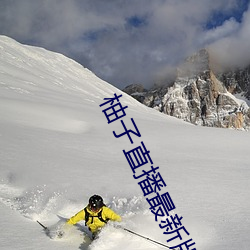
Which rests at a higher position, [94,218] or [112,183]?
[112,183]

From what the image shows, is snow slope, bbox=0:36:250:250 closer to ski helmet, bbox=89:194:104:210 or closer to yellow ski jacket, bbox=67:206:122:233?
yellow ski jacket, bbox=67:206:122:233

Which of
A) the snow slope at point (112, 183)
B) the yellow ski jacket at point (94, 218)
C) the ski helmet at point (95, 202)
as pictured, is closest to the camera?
the snow slope at point (112, 183)

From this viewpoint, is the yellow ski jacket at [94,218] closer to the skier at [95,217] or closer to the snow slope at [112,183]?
the skier at [95,217]

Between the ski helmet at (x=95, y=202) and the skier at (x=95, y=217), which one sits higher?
the ski helmet at (x=95, y=202)

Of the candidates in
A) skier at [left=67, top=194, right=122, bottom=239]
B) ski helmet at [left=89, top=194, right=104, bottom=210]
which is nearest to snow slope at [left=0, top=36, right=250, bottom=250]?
skier at [left=67, top=194, right=122, bottom=239]

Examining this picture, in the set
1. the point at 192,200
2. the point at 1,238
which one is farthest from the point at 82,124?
the point at 1,238

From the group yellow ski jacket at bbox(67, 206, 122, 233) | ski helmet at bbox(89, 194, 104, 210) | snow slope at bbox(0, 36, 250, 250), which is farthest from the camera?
yellow ski jacket at bbox(67, 206, 122, 233)

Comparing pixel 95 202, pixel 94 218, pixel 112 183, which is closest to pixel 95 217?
pixel 94 218

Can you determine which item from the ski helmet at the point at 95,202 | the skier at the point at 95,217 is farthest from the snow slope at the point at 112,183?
the ski helmet at the point at 95,202

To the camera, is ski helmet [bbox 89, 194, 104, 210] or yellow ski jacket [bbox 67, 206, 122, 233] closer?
ski helmet [bbox 89, 194, 104, 210]

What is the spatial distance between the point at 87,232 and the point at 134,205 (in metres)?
1.25

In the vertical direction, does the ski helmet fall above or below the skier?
above

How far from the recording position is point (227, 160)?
1102 cm

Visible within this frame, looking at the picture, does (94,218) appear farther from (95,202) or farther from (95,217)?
(95,202)
